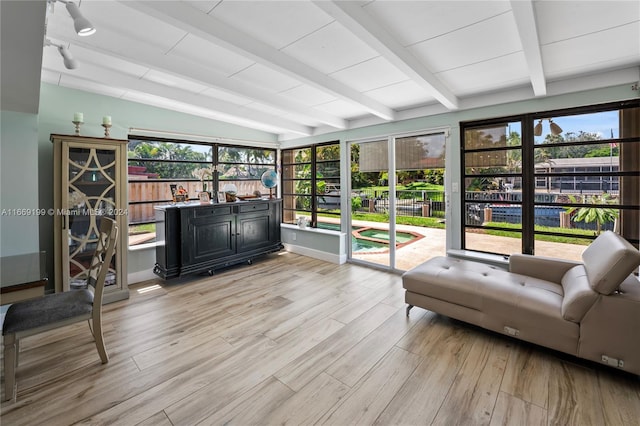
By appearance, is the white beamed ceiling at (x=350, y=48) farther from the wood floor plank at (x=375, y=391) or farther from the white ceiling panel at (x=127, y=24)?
the wood floor plank at (x=375, y=391)

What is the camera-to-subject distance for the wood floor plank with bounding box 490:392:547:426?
154cm

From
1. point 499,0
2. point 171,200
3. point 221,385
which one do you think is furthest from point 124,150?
point 499,0

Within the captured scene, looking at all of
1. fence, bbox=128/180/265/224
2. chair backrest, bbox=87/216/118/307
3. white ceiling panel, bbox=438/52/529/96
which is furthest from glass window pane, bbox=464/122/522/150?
fence, bbox=128/180/265/224

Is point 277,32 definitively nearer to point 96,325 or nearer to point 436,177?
point 96,325

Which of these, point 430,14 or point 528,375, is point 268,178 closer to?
point 430,14

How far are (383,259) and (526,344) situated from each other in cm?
252

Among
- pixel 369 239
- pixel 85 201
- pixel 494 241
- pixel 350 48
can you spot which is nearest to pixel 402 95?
pixel 350 48

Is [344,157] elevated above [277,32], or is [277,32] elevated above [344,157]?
[277,32]

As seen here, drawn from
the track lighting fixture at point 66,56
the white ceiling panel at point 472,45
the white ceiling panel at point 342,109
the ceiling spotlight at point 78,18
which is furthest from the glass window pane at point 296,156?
the ceiling spotlight at point 78,18

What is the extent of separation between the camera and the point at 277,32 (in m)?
2.07

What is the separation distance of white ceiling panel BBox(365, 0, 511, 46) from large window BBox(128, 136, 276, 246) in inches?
135

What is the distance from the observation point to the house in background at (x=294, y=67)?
1.79 meters

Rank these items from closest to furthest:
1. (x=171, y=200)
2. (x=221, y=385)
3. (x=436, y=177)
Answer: (x=221, y=385), (x=436, y=177), (x=171, y=200)

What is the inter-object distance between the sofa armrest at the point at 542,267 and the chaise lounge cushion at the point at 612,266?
49cm
